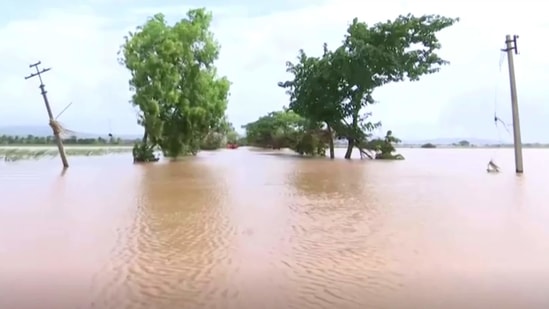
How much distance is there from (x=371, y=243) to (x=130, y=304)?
3.01 metres

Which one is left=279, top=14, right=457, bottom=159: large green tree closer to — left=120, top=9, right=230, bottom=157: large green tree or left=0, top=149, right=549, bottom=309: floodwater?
left=120, top=9, right=230, bottom=157: large green tree

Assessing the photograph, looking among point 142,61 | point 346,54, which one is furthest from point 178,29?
point 346,54

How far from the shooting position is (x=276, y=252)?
5758mm

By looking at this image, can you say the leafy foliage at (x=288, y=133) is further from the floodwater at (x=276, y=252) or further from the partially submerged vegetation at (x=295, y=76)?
the floodwater at (x=276, y=252)

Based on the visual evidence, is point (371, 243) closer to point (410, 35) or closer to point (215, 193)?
point (215, 193)

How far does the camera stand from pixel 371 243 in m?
6.20

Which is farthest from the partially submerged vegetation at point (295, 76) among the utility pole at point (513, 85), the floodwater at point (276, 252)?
the floodwater at point (276, 252)

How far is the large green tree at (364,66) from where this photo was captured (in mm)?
27906

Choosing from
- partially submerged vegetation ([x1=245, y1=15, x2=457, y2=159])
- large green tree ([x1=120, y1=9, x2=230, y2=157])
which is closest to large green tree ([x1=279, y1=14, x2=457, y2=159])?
partially submerged vegetation ([x1=245, y1=15, x2=457, y2=159])

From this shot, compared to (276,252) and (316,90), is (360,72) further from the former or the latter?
(276,252)

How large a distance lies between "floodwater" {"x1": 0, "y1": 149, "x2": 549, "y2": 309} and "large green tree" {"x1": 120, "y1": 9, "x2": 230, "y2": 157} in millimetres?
17796

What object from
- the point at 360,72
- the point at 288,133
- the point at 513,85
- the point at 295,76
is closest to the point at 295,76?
the point at 295,76

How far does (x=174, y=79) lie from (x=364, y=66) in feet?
30.7

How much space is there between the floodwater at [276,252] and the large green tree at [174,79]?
17.8m
